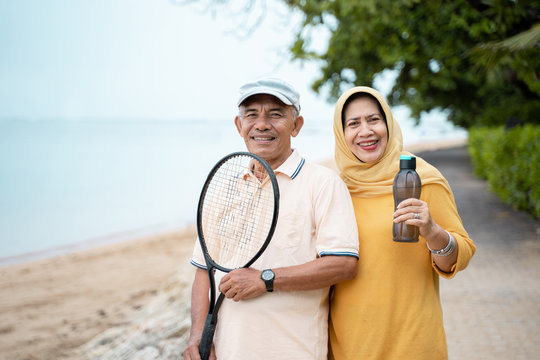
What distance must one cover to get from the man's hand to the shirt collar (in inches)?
17.5

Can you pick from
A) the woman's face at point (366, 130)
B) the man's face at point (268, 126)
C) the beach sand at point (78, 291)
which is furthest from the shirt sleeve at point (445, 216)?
the beach sand at point (78, 291)

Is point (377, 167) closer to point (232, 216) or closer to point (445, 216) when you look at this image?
point (445, 216)

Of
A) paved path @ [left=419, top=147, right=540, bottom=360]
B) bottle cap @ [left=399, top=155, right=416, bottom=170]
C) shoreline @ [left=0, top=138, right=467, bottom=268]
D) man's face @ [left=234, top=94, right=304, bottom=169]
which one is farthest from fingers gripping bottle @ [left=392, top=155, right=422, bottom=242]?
shoreline @ [left=0, top=138, right=467, bottom=268]

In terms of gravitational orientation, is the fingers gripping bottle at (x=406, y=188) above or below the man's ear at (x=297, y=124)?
below

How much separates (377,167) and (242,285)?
32.3 inches

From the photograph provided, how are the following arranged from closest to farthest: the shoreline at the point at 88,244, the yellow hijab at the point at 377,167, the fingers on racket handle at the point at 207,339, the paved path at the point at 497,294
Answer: the fingers on racket handle at the point at 207,339
the yellow hijab at the point at 377,167
the paved path at the point at 497,294
the shoreline at the point at 88,244

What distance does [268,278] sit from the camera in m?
1.91

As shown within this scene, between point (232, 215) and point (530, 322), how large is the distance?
4.21 meters

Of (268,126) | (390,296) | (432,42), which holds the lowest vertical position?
(390,296)

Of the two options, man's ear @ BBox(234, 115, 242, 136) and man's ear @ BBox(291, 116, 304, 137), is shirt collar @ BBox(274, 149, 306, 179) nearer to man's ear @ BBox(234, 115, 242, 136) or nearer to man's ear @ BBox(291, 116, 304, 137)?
man's ear @ BBox(291, 116, 304, 137)

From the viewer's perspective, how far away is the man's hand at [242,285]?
1.92 m

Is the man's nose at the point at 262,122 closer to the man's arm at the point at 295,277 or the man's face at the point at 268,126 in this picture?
the man's face at the point at 268,126

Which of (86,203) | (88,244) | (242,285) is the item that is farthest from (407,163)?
(86,203)

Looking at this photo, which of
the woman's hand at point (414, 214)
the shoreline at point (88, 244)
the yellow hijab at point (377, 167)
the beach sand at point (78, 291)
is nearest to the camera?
the woman's hand at point (414, 214)
